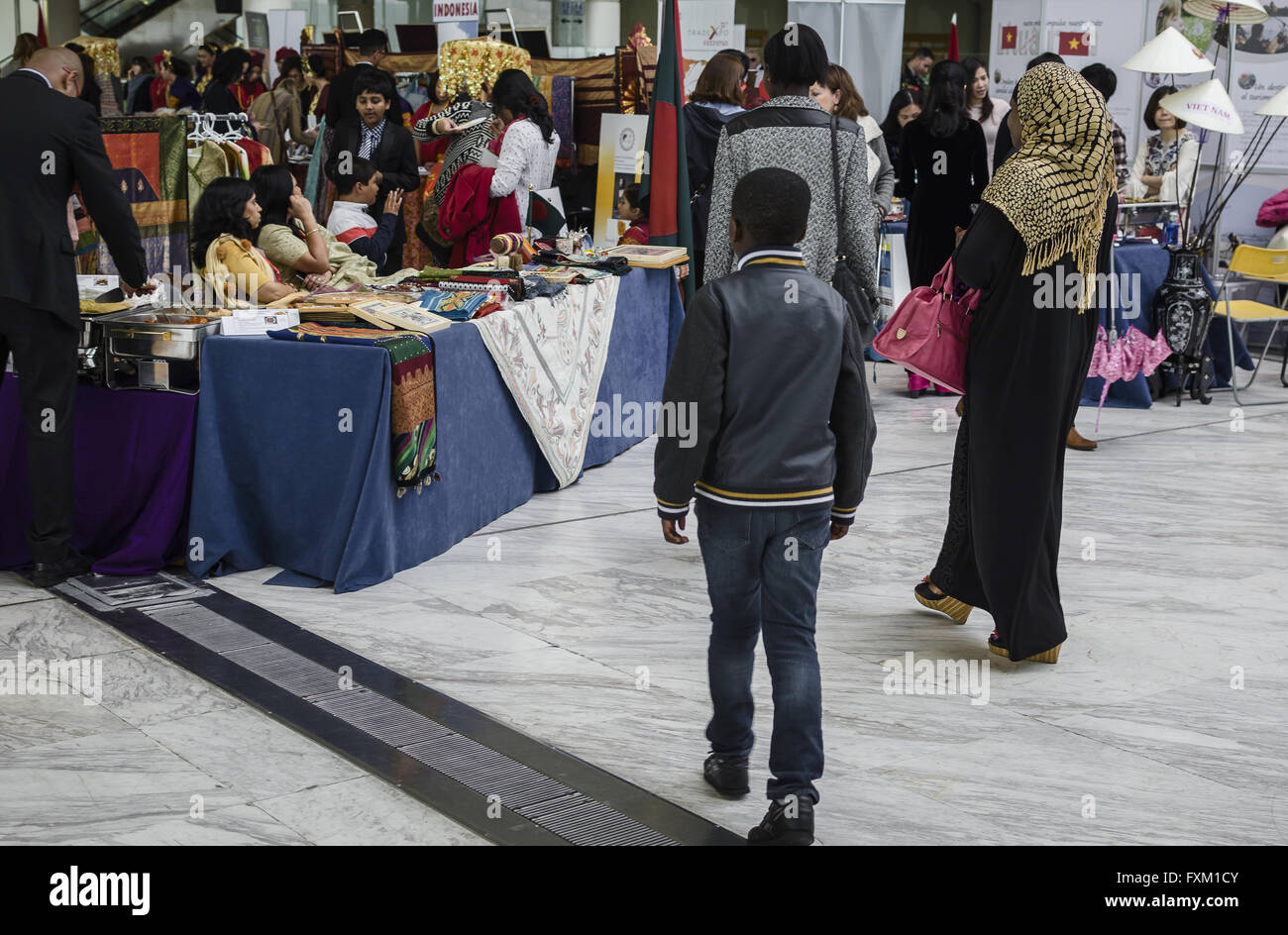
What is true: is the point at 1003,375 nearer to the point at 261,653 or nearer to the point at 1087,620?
the point at 1087,620

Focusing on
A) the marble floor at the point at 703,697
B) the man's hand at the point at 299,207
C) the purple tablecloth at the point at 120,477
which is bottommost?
the marble floor at the point at 703,697

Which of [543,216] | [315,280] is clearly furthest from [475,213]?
[315,280]

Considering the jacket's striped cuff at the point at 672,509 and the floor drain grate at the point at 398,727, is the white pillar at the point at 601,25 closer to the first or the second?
the floor drain grate at the point at 398,727

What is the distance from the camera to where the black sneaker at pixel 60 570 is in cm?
440

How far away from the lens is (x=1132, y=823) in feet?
9.59

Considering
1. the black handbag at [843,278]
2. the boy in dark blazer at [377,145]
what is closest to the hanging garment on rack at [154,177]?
the boy in dark blazer at [377,145]

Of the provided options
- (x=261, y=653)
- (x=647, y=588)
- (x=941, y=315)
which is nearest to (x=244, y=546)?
(x=261, y=653)

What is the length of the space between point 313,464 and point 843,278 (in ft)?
5.71

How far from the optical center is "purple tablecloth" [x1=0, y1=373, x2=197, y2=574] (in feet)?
14.7

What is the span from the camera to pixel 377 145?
7.21 m

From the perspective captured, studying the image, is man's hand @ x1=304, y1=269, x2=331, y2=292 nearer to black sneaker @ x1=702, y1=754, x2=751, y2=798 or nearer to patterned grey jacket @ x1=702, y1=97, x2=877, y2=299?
patterned grey jacket @ x1=702, y1=97, x2=877, y2=299

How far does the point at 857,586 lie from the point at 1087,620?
28.4 inches

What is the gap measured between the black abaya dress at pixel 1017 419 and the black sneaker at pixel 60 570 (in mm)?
2764

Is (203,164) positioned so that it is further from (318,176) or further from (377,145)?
(318,176)
